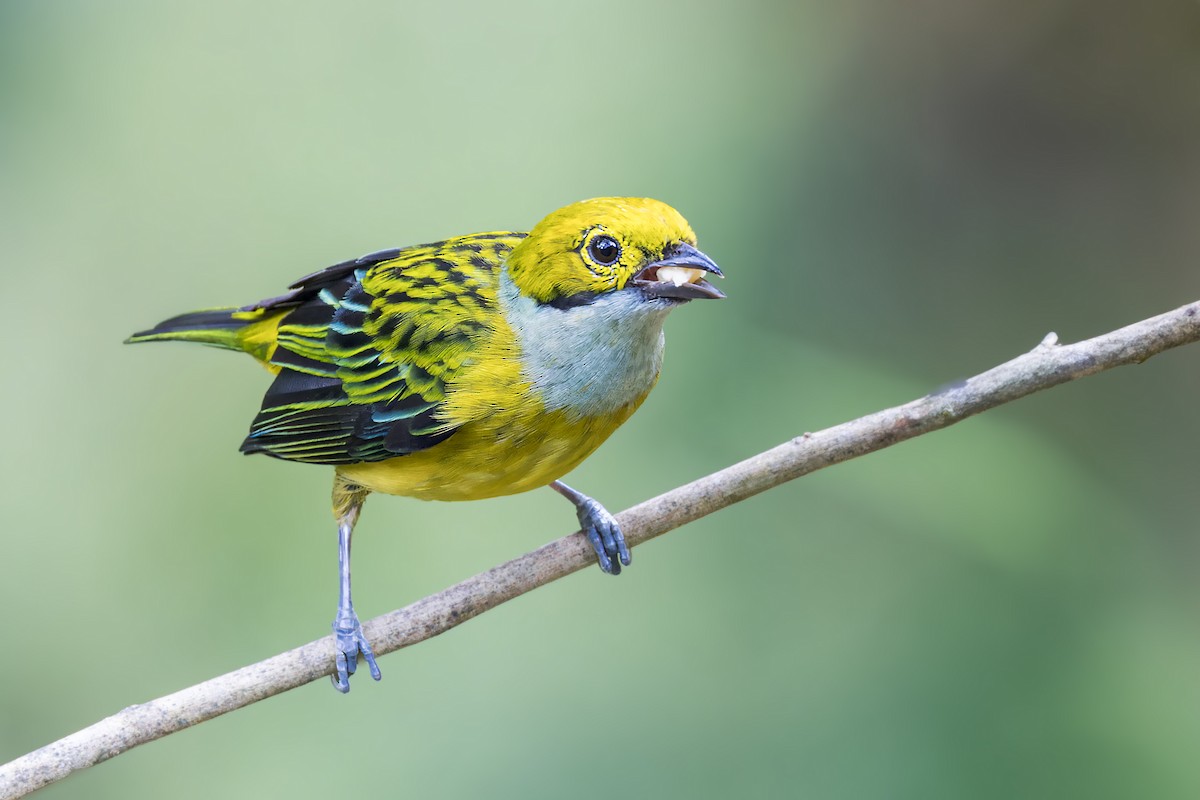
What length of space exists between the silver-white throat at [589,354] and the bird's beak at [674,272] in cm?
11

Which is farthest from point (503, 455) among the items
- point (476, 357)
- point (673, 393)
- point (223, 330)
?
point (673, 393)

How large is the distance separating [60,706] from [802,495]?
131 inches

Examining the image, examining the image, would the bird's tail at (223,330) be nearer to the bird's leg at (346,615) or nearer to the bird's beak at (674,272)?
the bird's leg at (346,615)

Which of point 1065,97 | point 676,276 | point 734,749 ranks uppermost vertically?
point 1065,97

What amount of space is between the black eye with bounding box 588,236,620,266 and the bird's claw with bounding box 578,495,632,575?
3.19ft

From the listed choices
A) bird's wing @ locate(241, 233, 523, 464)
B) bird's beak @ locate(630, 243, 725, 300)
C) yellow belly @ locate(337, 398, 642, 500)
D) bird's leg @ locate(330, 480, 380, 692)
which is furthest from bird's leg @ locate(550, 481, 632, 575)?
bird's beak @ locate(630, 243, 725, 300)

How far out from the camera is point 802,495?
5582 millimetres

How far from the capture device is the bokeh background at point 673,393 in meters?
5.02

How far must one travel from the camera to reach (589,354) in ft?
11.7

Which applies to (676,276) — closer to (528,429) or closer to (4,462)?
(528,429)

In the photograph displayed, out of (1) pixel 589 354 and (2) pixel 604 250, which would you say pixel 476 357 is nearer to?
(1) pixel 589 354

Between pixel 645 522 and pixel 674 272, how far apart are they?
33.3 inches

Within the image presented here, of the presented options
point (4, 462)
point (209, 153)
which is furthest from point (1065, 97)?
point (4, 462)

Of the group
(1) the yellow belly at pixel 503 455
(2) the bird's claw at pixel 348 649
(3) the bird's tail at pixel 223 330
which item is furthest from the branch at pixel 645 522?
(3) the bird's tail at pixel 223 330
